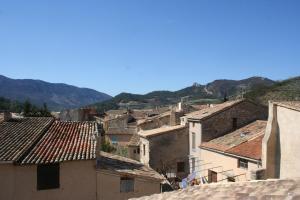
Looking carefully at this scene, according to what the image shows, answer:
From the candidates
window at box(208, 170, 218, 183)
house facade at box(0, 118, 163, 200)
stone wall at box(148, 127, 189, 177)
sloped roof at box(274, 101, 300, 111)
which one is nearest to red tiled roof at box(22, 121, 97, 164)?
house facade at box(0, 118, 163, 200)

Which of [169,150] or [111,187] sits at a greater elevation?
A: [169,150]

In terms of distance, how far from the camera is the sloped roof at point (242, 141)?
2362 cm

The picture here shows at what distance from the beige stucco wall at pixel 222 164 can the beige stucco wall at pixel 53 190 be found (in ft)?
27.8

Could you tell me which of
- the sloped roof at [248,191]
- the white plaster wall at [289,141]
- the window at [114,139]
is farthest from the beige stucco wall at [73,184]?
the window at [114,139]

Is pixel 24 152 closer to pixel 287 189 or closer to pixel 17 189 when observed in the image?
pixel 17 189

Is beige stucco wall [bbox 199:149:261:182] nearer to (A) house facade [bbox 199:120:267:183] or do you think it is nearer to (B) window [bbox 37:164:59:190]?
(A) house facade [bbox 199:120:267:183]

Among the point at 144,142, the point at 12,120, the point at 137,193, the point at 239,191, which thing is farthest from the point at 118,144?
the point at 239,191

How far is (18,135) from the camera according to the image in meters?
22.7

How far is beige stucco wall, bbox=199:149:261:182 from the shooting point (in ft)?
74.2

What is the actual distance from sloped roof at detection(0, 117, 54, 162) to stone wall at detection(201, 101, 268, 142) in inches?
471

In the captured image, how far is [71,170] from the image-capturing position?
20344 mm

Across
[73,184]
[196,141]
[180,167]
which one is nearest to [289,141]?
[73,184]

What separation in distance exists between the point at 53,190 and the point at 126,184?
376 centimetres

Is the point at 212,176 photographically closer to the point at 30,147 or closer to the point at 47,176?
the point at 47,176
